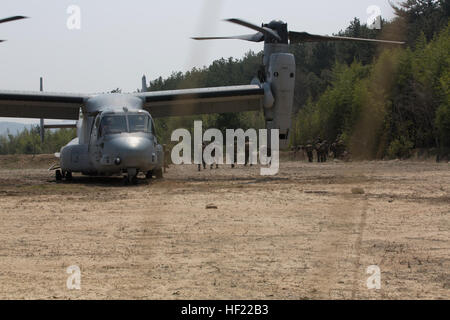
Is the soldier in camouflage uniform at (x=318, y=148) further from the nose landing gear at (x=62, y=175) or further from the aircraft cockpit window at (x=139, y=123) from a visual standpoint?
the aircraft cockpit window at (x=139, y=123)

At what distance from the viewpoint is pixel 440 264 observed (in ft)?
21.1

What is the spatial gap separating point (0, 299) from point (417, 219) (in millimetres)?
6584

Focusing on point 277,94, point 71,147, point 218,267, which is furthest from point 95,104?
point 218,267

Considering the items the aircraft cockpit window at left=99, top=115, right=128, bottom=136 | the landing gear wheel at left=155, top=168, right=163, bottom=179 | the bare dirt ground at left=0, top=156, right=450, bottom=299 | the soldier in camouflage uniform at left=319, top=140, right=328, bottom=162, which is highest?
the aircraft cockpit window at left=99, top=115, right=128, bottom=136

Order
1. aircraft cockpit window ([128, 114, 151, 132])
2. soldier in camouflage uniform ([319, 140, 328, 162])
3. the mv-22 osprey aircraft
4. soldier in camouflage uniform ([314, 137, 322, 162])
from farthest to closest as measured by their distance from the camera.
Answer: soldier in camouflage uniform ([314, 137, 322, 162])
soldier in camouflage uniform ([319, 140, 328, 162])
aircraft cockpit window ([128, 114, 151, 132])
the mv-22 osprey aircraft

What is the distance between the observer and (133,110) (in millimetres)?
19438

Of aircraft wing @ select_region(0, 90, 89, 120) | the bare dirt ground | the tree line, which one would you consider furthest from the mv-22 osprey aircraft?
the bare dirt ground

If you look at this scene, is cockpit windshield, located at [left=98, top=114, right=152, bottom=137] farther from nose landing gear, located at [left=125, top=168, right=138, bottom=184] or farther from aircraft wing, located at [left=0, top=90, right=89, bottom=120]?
aircraft wing, located at [left=0, top=90, right=89, bottom=120]

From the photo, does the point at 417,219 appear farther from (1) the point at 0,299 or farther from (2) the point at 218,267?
(1) the point at 0,299

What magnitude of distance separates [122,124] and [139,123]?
47cm

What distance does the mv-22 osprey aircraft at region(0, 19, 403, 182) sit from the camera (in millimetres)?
18547

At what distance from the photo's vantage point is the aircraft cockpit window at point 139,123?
19000 millimetres

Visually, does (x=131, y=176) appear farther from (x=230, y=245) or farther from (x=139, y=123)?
(x=230, y=245)

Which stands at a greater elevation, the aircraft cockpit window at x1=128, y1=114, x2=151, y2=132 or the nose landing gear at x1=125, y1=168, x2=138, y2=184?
the aircraft cockpit window at x1=128, y1=114, x2=151, y2=132
